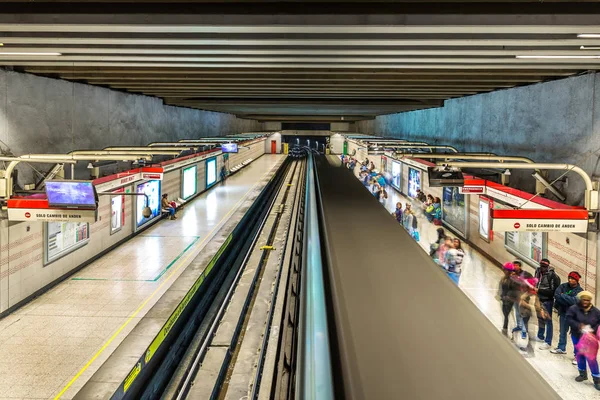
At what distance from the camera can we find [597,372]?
5.02 metres

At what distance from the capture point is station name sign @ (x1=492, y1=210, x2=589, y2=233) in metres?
5.79

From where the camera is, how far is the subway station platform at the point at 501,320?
5.00 metres

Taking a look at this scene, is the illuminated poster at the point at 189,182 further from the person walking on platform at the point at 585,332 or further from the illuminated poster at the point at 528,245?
the person walking on platform at the point at 585,332

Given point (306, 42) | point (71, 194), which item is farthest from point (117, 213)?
point (306, 42)

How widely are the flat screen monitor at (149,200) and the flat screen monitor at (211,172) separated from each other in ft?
24.0

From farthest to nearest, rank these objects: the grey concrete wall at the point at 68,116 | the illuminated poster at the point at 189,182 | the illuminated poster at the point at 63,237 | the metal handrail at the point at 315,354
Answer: the illuminated poster at the point at 189,182
the illuminated poster at the point at 63,237
the grey concrete wall at the point at 68,116
the metal handrail at the point at 315,354

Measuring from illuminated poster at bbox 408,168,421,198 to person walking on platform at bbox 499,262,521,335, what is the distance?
396 inches

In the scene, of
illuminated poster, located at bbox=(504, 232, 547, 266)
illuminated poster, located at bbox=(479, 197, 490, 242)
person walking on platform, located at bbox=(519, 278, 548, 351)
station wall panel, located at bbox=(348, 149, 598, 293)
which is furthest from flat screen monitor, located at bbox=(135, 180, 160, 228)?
person walking on platform, located at bbox=(519, 278, 548, 351)

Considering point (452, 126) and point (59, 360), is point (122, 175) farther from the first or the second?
point (452, 126)

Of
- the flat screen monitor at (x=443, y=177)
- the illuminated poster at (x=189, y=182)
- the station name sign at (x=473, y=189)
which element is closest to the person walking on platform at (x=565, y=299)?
the flat screen monitor at (x=443, y=177)

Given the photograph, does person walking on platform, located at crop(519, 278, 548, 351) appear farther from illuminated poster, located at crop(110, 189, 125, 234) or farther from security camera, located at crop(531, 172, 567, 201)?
illuminated poster, located at crop(110, 189, 125, 234)

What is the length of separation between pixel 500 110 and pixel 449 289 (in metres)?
7.96

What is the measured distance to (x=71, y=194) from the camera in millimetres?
6332

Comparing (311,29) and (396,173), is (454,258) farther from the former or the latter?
(396,173)
